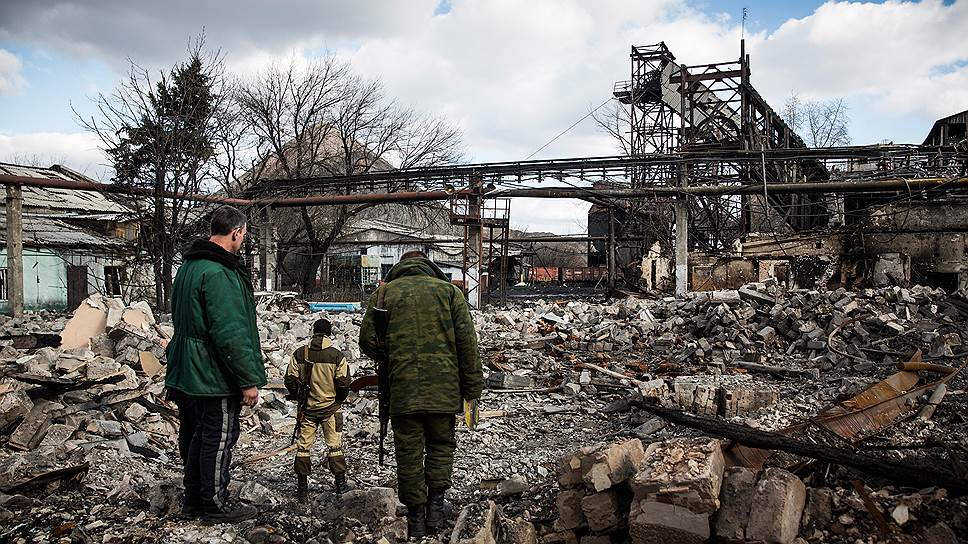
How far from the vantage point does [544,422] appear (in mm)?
7340

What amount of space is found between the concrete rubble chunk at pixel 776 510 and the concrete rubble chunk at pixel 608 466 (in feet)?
2.22

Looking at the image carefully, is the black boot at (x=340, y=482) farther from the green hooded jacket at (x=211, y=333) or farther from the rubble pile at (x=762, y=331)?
the rubble pile at (x=762, y=331)

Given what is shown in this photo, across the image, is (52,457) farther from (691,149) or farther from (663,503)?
(691,149)

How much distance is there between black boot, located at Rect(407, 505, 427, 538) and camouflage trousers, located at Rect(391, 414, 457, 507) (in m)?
0.04

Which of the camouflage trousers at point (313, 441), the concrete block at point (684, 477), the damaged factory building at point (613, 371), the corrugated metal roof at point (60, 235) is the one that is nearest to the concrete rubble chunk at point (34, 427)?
the damaged factory building at point (613, 371)

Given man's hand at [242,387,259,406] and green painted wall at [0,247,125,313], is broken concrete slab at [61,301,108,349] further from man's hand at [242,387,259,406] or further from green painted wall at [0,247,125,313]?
green painted wall at [0,247,125,313]

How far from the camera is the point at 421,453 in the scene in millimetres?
3912

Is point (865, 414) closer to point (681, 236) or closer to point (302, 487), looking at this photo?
point (302, 487)

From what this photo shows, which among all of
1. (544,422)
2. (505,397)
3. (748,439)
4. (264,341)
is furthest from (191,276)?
(264,341)

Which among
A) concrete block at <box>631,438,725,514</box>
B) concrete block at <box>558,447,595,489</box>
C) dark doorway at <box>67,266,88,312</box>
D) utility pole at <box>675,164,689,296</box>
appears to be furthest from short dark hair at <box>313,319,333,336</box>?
dark doorway at <box>67,266,88,312</box>

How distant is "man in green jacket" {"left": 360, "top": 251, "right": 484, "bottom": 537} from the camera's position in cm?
383

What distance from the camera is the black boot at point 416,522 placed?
3.81 metres

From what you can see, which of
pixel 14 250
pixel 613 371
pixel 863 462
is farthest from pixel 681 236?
pixel 14 250

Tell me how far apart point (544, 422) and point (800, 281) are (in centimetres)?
1462
